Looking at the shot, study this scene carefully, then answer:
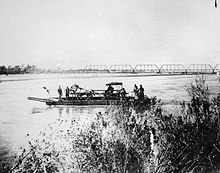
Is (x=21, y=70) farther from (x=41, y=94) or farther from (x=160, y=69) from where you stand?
(x=160, y=69)

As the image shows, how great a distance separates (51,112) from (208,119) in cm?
452

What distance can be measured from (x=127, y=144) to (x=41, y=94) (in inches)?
151

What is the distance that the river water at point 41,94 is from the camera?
6.20 metres

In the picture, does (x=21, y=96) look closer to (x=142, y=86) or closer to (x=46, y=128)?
(x=46, y=128)

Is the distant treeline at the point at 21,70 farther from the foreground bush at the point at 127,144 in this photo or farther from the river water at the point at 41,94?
the foreground bush at the point at 127,144

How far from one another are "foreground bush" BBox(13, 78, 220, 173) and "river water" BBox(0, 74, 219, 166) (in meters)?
0.55

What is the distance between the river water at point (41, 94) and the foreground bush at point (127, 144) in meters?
0.55

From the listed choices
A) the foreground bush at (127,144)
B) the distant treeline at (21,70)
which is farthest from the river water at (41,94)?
the foreground bush at (127,144)

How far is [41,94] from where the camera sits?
26.3ft

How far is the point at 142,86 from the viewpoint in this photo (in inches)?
305

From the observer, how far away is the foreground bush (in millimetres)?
5262

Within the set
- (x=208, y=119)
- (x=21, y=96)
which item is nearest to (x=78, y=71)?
(x=21, y=96)

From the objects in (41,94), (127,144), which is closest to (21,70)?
(41,94)

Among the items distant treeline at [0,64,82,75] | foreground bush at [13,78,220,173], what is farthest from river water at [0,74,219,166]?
foreground bush at [13,78,220,173]
